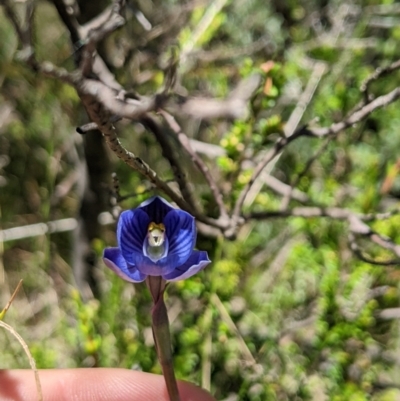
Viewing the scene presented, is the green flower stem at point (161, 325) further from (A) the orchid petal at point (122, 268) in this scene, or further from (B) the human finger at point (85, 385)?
(B) the human finger at point (85, 385)

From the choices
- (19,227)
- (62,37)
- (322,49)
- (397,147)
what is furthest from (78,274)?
(397,147)

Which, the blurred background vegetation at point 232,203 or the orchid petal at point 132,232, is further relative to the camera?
the blurred background vegetation at point 232,203

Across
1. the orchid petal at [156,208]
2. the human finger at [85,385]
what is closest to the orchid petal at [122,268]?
the orchid petal at [156,208]

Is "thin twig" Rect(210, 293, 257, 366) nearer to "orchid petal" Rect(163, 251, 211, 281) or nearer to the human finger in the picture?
the human finger

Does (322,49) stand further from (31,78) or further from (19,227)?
(19,227)

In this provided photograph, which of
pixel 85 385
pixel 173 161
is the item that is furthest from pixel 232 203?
pixel 85 385

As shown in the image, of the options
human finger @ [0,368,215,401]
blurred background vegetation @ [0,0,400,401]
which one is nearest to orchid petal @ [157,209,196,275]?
blurred background vegetation @ [0,0,400,401]
